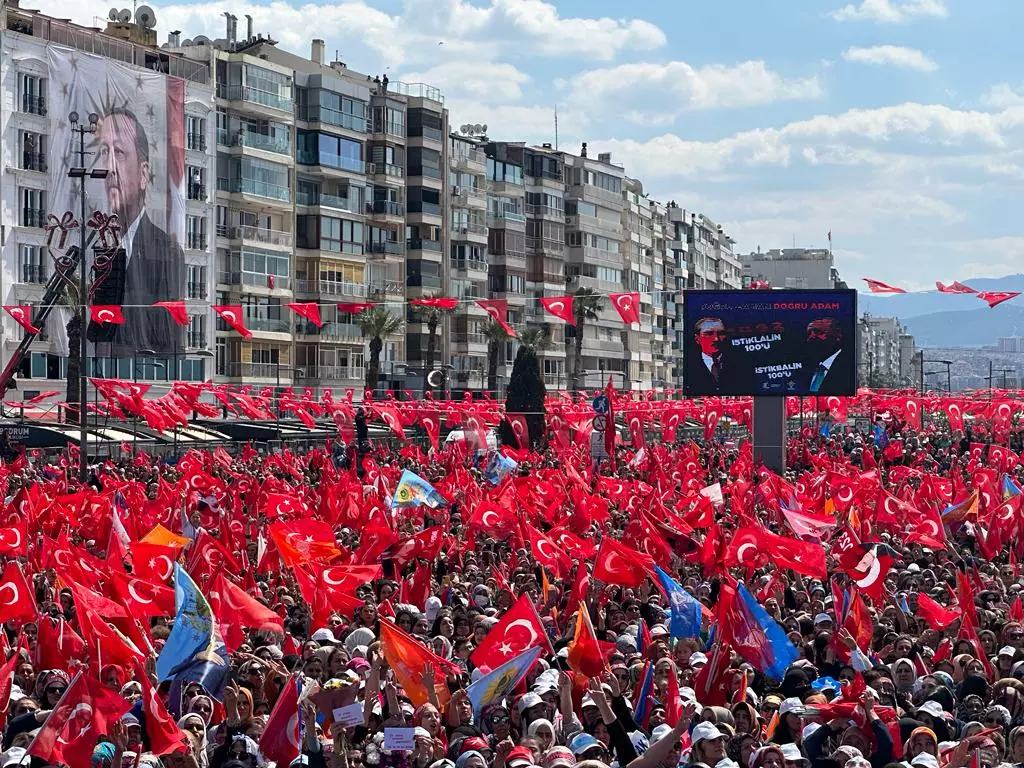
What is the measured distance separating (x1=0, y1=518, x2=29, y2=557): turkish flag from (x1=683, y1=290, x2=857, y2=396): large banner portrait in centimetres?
2833

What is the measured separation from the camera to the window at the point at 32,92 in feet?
217

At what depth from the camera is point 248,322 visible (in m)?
81.4

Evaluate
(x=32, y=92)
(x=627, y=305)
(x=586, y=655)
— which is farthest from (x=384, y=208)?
(x=586, y=655)

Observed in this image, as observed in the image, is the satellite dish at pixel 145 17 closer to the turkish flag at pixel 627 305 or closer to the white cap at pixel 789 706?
the turkish flag at pixel 627 305

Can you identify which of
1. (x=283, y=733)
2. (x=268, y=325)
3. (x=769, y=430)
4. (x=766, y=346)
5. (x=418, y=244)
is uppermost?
(x=418, y=244)

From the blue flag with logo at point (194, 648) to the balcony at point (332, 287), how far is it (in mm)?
71879

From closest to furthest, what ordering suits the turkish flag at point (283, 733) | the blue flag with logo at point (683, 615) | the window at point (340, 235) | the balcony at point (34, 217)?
the turkish flag at point (283, 733) → the blue flag with logo at point (683, 615) → the balcony at point (34, 217) → the window at point (340, 235)

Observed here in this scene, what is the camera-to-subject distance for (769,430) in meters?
49.1

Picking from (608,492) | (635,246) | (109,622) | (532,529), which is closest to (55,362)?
(608,492)

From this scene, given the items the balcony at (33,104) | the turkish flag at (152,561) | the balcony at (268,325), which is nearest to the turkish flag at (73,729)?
the turkish flag at (152,561)

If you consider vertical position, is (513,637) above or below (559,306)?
below

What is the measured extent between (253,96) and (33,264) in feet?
52.5

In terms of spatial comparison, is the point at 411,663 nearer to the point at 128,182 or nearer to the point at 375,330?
the point at 128,182

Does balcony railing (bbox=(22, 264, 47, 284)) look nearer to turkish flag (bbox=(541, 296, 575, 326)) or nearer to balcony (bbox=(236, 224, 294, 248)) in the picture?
balcony (bbox=(236, 224, 294, 248))
